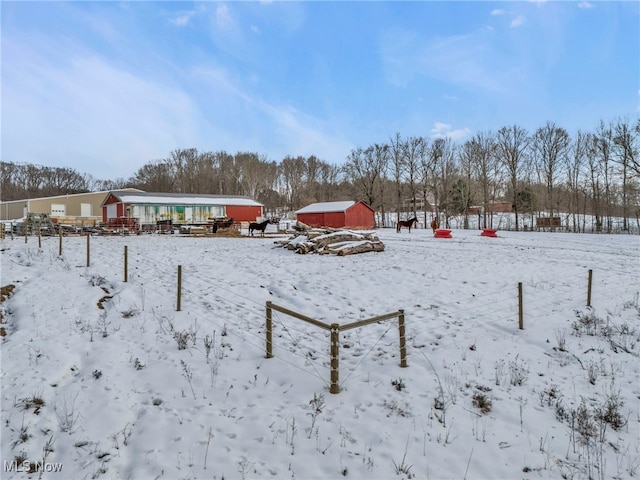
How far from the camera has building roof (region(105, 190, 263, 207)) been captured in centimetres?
3691

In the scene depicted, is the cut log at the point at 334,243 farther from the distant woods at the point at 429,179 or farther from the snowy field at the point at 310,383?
the distant woods at the point at 429,179

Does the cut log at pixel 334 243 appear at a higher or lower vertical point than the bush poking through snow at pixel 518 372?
higher

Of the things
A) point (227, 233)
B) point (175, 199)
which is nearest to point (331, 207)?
point (227, 233)

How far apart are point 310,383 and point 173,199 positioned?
38187 millimetres

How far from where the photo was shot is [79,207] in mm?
50156

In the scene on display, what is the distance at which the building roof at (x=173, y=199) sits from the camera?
36906 millimetres

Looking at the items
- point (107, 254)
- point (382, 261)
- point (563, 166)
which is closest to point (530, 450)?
point (382, 261)

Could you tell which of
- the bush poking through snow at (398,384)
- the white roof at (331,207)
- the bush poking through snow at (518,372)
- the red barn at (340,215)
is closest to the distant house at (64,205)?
the white roof at (331,207)

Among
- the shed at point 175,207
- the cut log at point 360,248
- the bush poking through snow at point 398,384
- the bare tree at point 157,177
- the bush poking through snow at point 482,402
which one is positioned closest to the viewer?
the bush poking through snow at point 482,402

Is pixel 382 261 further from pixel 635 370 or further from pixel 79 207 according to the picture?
pixel 79 207

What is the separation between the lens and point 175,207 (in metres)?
38.2

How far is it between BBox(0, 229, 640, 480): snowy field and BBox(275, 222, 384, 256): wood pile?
19.7 feet

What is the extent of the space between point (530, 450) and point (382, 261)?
10.6m

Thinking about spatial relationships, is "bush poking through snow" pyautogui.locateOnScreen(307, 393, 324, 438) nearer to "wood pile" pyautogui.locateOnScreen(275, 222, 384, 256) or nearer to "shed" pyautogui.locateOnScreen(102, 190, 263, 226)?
"wood pile" pyautogui.locateOnScreen(275, 222, 384, 256)
